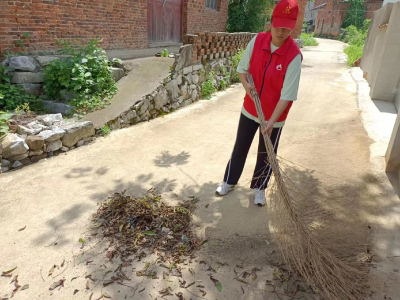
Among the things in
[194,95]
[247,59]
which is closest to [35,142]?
[247,59]

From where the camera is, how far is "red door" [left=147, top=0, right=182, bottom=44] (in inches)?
344

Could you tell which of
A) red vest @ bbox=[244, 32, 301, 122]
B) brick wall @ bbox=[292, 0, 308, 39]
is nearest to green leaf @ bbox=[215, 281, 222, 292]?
red vest @ bbox=[244, 32, 301, 122]

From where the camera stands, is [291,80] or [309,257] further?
[291,80]

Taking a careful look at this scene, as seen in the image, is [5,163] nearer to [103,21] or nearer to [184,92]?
[184,92]

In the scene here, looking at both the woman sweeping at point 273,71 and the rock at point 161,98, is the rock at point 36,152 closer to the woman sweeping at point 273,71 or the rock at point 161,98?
the rock at point 161,98

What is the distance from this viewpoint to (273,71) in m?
2.46

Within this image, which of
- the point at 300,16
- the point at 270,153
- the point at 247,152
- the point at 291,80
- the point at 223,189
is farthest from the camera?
the point at 300,16

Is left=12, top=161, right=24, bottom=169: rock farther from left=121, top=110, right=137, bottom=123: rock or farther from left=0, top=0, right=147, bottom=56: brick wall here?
left=0, top=0, right=147, bottom=56: brick wall

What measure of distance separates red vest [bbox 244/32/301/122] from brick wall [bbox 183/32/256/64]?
457 cm

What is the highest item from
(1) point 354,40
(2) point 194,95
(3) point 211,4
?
(3) point 211,4

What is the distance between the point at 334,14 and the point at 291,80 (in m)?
39.3

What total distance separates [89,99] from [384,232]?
461 centimetres

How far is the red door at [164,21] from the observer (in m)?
8.73

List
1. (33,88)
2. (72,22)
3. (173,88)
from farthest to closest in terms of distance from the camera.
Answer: (173,88) → (72,22) → (33,88)
